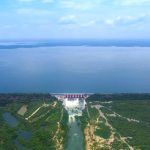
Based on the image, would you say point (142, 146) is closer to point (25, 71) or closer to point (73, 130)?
point (73, 130)

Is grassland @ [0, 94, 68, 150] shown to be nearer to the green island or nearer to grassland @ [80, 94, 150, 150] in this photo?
the green island

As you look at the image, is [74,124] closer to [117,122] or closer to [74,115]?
[74,115]

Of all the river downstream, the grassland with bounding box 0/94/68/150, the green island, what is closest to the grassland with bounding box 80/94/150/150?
the green island

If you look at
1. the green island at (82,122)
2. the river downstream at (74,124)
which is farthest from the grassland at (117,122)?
the river downstream at (74,124)

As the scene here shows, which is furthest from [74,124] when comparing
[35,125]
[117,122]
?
[117,122]

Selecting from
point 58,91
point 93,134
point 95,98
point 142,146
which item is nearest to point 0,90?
point 58,91
